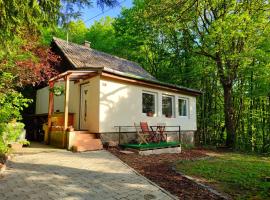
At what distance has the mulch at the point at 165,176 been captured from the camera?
5305 millimetres

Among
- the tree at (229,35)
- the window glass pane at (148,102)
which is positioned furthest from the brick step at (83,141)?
the tree at (229,35)

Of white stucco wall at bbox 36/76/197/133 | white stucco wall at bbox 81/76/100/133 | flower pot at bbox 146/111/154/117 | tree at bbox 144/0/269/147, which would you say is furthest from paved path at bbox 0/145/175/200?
tree at bbox 144/0/269/147

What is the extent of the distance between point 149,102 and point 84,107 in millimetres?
3355

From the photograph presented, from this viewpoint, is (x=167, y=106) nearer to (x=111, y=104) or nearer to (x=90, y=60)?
(x=111, y=104)

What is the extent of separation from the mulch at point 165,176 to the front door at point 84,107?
2740 millimetres

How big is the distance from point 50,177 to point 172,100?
32.7ft

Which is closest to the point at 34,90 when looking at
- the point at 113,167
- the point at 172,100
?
the point at 172,100

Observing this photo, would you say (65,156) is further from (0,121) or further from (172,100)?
(172,100)

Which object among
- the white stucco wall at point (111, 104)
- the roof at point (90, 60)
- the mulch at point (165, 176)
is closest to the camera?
the mulch at point (165, 176)

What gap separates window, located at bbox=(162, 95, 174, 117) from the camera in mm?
14188

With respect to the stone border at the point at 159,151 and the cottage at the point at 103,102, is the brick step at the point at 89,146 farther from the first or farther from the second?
the stone border at the point at 159,151

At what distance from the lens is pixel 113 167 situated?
7207 millimetres

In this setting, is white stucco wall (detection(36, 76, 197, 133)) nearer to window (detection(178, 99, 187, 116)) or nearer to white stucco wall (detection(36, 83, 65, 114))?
white stucco wall (detection(36, 83, 65, 114))

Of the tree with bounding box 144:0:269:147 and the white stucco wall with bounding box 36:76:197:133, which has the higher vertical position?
the tree with bounding box 144:0:269:147
